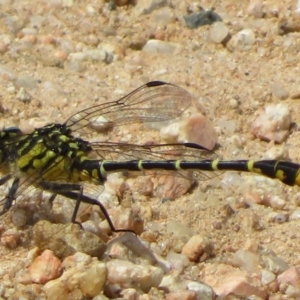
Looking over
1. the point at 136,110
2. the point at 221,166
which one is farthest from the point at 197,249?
the point at 136,110

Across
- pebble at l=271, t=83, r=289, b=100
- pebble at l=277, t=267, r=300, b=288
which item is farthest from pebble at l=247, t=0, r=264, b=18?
pebble at l=277, t=267, r=300, b=288

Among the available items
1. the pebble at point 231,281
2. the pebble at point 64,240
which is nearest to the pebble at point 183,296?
the pebble at point 231,281

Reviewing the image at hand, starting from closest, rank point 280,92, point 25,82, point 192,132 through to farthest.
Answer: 1. point 192,132
2. point 25,82
3. point 280,92

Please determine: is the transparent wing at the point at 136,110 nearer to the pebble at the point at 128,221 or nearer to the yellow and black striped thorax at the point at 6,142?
the yellow and black striped thorax at the point at 6,142

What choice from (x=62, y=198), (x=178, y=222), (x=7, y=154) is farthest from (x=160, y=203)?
(x=7, y=154)

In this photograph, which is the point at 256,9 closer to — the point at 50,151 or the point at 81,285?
the point at 50,151

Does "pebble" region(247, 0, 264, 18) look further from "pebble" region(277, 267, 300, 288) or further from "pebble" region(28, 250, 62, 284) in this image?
"pebble" region(28, 250, 62, 284)
